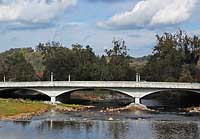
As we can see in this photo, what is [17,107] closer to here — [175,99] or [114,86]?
[114,86]

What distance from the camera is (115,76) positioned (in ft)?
448

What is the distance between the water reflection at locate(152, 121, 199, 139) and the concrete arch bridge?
27.3 m

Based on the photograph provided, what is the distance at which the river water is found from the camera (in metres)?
61.6

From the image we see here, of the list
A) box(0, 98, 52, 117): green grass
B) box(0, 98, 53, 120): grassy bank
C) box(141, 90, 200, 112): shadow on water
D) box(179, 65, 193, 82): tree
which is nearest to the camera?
box(0, 98, 53, 120): grassy bank

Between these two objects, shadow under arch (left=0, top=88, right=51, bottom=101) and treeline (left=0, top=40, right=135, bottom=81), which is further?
treeline (left=0, top=40, right=135, bottom=81)

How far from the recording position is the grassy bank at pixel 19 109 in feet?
273

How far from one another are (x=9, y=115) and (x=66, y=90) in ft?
90.5

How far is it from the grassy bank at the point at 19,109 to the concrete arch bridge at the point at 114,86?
7702 millimetres

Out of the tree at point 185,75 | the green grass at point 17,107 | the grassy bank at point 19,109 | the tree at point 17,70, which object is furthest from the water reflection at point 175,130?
the tree at point 17,70

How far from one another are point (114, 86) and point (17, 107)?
2174cm

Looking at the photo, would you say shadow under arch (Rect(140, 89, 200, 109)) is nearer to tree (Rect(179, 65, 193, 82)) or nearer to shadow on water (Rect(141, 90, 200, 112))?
shadow on water (Rect(141, 90, 200, 112))

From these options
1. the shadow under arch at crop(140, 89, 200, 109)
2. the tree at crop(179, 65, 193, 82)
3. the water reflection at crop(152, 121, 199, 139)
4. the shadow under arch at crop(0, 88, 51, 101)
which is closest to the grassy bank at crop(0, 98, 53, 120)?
the shadow under arch at crop(0, 88, 51, 101)

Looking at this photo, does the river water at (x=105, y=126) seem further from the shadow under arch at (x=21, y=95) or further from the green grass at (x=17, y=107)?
the shadow under arch at (x=21, y=95)

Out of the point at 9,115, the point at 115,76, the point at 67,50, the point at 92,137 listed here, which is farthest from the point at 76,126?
the point at 67,50
